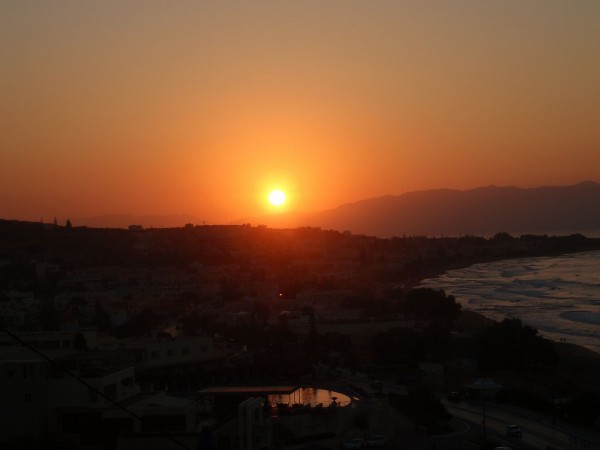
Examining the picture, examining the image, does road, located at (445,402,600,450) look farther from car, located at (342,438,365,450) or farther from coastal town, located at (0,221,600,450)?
car, located at (342,438,365,450)

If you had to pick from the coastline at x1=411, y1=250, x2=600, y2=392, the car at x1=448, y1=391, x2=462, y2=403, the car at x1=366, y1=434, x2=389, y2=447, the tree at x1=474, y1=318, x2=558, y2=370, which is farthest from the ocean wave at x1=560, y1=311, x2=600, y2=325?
the car at x1=366, y1=434, x2=389, y2=447

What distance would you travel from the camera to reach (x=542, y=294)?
136ft

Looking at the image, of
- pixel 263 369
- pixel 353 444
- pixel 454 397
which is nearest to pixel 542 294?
pixel 454 397

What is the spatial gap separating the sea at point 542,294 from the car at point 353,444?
46.2 ft

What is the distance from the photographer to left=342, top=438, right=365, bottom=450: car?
10711 mm

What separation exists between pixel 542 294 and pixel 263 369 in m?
28.0

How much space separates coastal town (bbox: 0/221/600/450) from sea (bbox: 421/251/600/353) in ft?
9.05

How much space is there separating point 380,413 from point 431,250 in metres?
71.8

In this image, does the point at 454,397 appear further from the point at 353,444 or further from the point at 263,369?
the point at 353,444

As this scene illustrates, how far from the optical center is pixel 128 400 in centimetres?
996

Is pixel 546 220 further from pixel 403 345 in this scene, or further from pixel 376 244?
pixel 403 345

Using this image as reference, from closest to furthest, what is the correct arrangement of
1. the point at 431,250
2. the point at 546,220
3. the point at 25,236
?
the point at 25,236 → the point at 431,250 → the point at 546,220

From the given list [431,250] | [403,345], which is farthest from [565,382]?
[431,250]

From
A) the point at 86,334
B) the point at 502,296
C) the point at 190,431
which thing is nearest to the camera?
the point at 190,431
